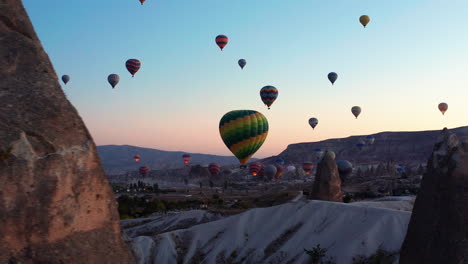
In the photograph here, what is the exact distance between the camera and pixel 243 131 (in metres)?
44.0

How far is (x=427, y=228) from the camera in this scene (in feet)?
45.9

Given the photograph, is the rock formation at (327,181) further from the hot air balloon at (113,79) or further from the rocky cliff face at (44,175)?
the hot air balloon at (113,79)

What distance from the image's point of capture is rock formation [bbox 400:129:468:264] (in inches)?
509

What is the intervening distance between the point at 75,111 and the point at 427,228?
11.3 m

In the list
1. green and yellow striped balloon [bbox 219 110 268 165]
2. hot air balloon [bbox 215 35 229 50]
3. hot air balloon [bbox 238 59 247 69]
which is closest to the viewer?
green and yellow striped balloon [bbox 219 110 268 165]

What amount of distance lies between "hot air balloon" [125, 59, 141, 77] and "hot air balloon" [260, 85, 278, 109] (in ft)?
57.8

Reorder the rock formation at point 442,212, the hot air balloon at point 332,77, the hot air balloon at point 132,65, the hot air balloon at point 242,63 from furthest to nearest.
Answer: the hot air balloon at point 242,63 → the hot air balloon at point 332,77 → the hot air balloon at point 132,65 → the rock formation at point 442,212

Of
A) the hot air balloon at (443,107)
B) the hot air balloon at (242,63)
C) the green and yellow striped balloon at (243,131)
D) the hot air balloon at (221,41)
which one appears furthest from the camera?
the hot air balloon at (443,107)

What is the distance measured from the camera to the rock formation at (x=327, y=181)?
33656 millimetres

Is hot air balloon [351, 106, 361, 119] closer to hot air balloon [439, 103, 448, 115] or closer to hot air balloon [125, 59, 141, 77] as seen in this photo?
hot air balloon [439, 103, 448, 115]

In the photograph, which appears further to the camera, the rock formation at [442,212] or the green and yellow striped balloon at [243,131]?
the green and yellow striped balloon at [243,131]

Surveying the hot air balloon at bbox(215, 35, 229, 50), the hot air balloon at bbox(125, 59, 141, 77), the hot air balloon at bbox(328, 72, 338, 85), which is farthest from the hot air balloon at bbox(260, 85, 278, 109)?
the hot air balloon at bbox(328, 72, 338, 85)

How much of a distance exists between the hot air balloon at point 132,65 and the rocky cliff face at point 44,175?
5150 cm

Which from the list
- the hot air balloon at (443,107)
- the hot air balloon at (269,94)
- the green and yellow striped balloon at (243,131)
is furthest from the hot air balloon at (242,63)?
the hot air balloon at (443,107)
